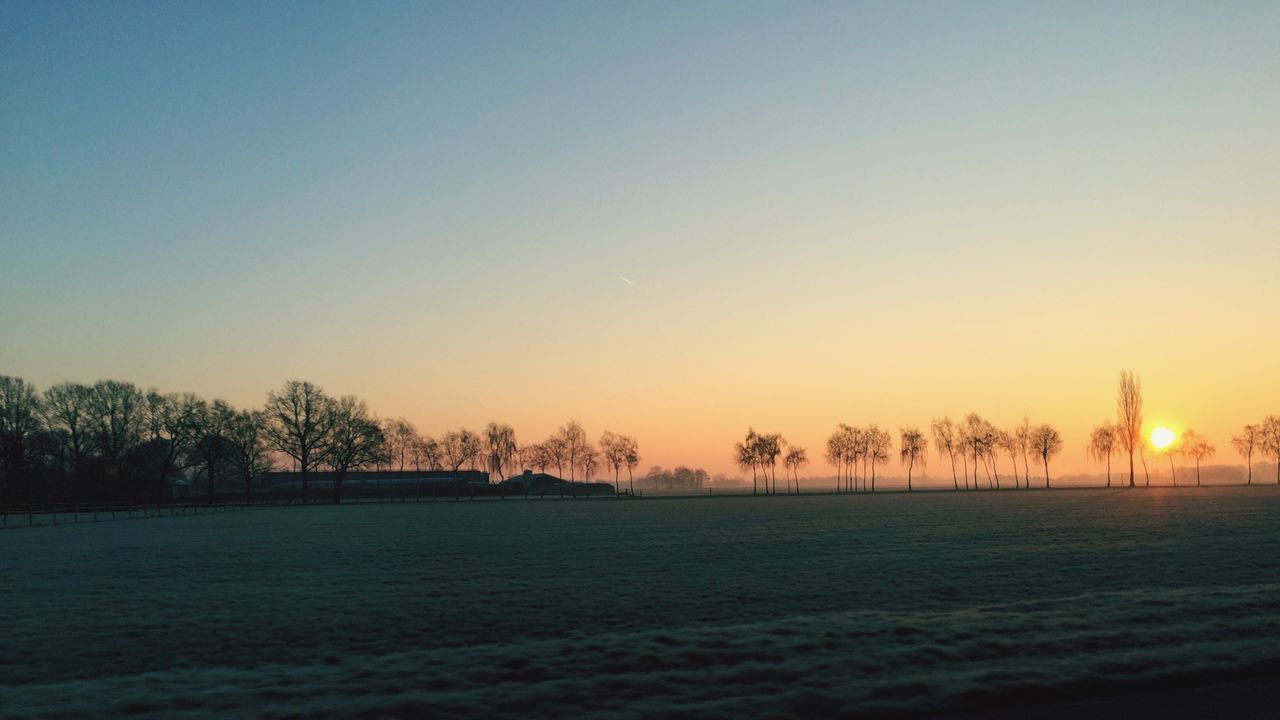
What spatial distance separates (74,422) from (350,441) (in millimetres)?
36884

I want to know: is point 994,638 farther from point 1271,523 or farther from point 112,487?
point 112,487

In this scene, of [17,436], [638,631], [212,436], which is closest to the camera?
[638,631]

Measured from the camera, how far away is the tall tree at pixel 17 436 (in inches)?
3880

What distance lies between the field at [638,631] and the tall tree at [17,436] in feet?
277

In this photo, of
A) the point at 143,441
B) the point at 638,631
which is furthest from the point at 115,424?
the point at 638,631

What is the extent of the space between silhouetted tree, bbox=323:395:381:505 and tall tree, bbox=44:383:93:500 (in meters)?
32.0

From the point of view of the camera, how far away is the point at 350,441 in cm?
12581

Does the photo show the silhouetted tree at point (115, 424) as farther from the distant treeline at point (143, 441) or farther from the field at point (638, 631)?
the field at point (638, 631)

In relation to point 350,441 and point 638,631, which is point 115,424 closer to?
point 350,441

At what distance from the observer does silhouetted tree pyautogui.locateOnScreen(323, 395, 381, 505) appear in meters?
125

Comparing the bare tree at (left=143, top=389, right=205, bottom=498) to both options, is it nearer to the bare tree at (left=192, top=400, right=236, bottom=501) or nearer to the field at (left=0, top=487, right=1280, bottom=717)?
the bare tree at (left=192, top=400, right=236, bottom=501)

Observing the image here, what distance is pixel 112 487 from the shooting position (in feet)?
365

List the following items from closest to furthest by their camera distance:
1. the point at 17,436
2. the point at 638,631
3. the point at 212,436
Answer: the point at 638,631
the point at 17,436
the point at 212,436

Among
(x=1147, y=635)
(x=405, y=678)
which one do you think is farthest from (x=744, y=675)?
(x=1147, y=635)
